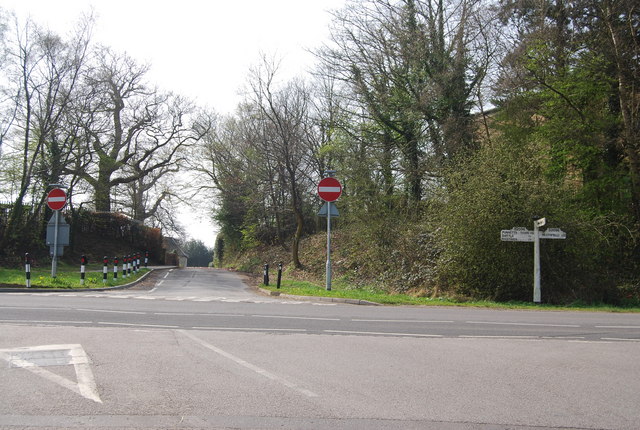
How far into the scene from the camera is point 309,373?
6.36m

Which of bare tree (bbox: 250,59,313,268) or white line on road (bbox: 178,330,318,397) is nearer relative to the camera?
white line on road (bbox: 178,330,318,397)

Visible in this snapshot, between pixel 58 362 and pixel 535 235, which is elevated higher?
pixel 535 235

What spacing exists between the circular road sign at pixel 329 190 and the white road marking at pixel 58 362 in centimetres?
1297

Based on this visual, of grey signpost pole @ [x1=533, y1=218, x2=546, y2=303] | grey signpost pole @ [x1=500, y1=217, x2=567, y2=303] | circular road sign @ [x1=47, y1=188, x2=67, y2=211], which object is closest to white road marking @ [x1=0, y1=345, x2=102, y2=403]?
grey signpost pole @ [x1=500, y1=217, x2=567, y2=303]

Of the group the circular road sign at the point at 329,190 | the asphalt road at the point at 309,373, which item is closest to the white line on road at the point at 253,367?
the asphalt road at the point at 309,373

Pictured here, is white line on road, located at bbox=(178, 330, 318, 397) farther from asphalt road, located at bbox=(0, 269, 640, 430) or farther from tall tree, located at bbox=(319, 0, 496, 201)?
tall tree, located at bbox=(319, 0, 496, 201)

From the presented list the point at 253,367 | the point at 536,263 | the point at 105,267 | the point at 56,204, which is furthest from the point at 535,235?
the point at 56,204

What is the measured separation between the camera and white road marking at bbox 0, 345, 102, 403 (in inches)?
219

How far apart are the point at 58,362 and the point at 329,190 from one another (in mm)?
13931

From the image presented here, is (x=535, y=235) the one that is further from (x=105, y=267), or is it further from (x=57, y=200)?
(x=57, y=200)

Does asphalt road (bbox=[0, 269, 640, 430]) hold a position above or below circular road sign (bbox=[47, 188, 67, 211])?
below

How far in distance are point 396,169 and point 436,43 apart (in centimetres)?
624

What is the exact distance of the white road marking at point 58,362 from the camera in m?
5.57

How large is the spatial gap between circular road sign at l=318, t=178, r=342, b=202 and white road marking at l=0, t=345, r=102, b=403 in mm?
12967
